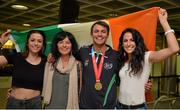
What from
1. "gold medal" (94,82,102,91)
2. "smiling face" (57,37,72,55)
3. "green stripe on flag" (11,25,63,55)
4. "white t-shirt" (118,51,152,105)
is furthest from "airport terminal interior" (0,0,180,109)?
"smiling face" (57,37,72,55)

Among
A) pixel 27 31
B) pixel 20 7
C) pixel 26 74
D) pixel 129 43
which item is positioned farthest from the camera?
pixel 20 7

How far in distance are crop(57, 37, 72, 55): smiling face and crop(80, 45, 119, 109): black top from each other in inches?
8.9

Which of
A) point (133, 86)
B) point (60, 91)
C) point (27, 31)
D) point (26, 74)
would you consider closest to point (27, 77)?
point (26, 74)

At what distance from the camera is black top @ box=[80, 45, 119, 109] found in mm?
2311

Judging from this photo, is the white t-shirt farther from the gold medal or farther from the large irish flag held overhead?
the large irish flag held overhead

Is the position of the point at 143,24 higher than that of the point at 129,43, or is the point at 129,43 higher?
the point at 143,24

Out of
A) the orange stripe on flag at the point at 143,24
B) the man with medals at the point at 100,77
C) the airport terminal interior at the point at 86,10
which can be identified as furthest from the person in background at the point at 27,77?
the airport terminal interior at the point at 86,10

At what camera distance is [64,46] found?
2.49 meters

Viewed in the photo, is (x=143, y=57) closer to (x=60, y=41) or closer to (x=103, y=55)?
(x=103, y=55)

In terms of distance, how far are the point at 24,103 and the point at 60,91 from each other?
40 centimetres

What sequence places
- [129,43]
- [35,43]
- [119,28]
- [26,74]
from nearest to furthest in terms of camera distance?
1. [129,43]
2. [26,74]
3. [35,43]
4. [119,28]

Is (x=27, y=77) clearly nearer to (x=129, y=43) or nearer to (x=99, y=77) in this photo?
(x=99, y=77)

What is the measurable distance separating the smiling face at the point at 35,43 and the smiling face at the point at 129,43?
856mm

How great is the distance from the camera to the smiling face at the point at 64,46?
2.49 m
